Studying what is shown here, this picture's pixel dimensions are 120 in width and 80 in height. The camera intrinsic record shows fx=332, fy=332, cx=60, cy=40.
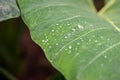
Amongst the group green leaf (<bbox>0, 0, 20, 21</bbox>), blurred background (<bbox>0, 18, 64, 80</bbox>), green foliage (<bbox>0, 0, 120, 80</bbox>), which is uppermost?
green foliage (<bbox>0, 0, 120, 80</bbox>)

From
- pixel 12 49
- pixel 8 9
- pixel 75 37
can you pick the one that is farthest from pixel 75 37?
pixel 12 49

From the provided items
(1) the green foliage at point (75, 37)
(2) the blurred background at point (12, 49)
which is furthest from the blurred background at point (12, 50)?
(1) the green foliage at point (75, 37)

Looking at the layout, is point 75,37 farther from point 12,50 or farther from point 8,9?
point 12,50

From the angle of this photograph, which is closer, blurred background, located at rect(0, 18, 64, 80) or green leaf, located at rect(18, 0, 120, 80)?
green leaf, located at rect(18, 0, 120, 80)

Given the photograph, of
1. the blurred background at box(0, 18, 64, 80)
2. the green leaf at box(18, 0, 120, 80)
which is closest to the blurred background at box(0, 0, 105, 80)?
A: the blurred background at box(0, 18, 64, 80)

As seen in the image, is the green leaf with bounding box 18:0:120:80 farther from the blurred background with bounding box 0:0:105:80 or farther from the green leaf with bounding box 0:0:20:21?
the blurred background with bounding box 0:0:105:80

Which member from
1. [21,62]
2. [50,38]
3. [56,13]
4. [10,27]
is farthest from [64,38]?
[21,62]

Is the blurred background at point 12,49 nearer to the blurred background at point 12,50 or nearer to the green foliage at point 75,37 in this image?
the blurred background at point 12,50

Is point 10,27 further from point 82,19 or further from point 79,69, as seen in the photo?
point 79,69
